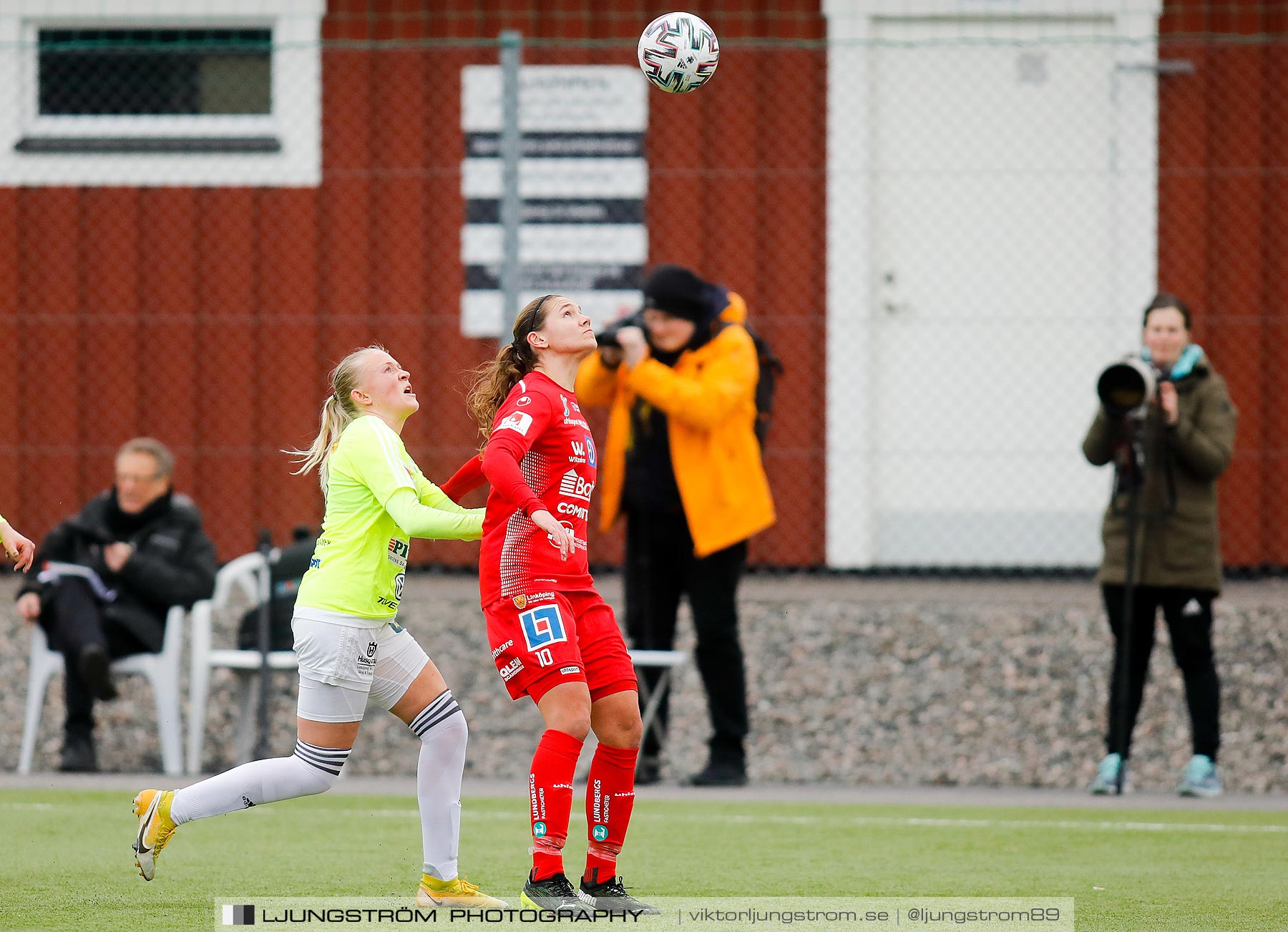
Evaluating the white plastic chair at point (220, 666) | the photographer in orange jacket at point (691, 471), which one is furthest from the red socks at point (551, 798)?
the white plastic chair at point (220, 666)

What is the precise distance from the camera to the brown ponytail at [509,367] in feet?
16.7

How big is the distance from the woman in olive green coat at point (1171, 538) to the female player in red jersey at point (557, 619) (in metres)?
3.36

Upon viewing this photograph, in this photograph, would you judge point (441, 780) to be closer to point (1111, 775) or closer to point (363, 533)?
point (363, 533)

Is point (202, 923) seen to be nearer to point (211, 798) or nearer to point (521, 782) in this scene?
point (211, 798)

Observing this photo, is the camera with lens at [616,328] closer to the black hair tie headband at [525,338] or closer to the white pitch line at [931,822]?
the white pitch line at [931,822]

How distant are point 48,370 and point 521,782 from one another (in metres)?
4.00

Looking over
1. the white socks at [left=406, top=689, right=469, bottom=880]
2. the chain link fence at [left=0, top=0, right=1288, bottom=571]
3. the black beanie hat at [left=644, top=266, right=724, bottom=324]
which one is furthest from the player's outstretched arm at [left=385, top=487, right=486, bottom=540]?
the chain link fence at [left=0, top=0, right=1288, bottom=571]

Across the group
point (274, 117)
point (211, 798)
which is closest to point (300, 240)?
point (274, 117)

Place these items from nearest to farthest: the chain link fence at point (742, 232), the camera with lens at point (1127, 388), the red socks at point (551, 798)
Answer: the red socks at point (551, 798), the camera with lens at point (1127, 388), the chain link fence at point (742, 232)

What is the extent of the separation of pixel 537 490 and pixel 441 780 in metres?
0.80

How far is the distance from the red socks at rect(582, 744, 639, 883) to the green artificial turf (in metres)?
0.38

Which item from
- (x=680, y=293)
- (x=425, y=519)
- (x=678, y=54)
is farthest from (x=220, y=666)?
(x=425, y=519)

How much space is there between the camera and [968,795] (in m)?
8.00

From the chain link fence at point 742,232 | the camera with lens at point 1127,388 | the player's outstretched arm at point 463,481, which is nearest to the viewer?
the player's outstretched arm at point 463,481
